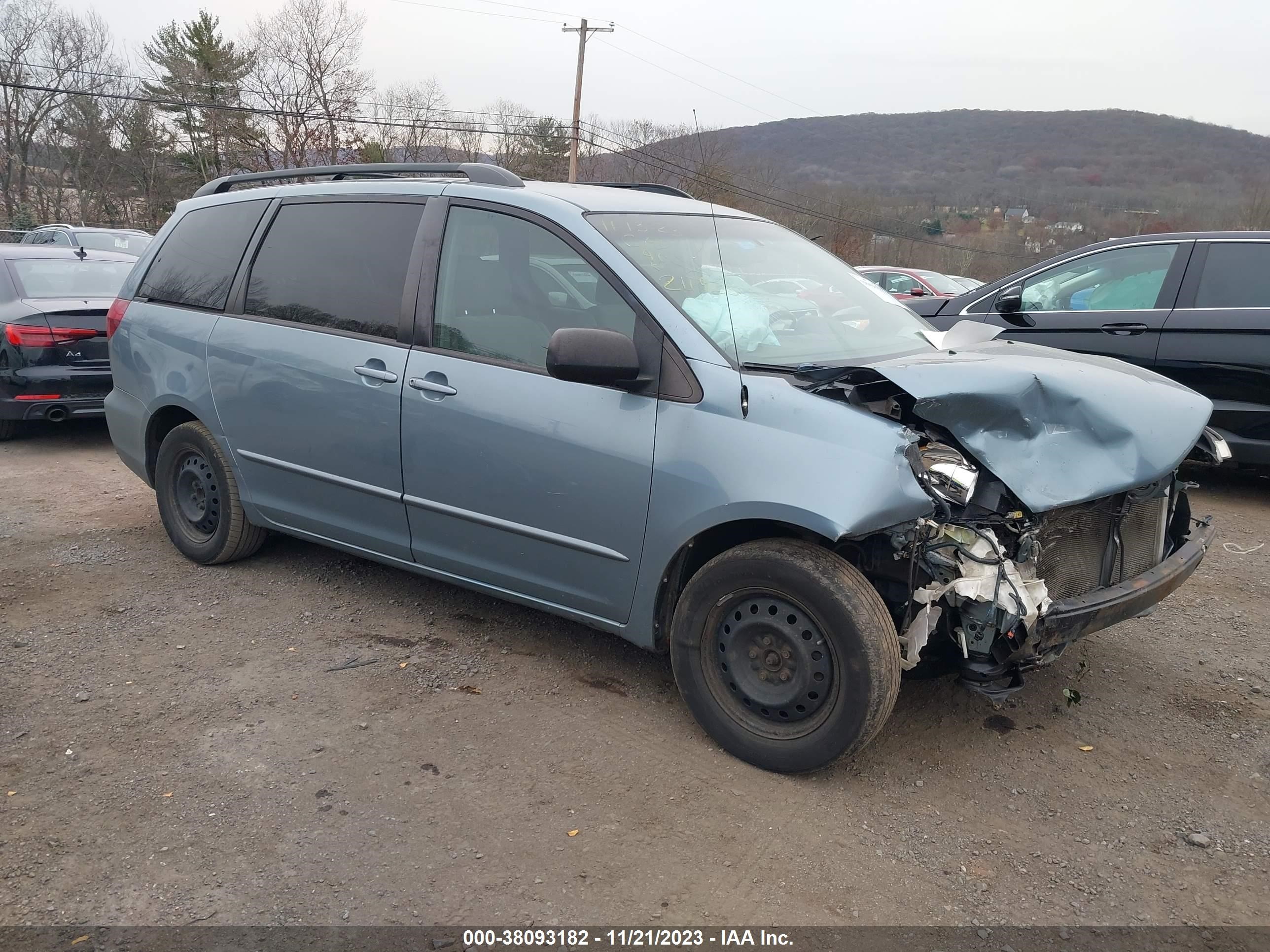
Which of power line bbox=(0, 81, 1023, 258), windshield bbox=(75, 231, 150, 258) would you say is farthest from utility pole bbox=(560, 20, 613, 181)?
windshield bbox=(75, 231, 150, 258)

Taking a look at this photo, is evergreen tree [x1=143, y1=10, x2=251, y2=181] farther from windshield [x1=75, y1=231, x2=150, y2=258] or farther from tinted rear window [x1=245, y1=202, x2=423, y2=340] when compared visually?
tinted rear window [x1=245, y1=202, x2=423, y2=340]

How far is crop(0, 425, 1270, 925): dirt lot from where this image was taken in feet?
8.21

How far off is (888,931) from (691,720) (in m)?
1.15

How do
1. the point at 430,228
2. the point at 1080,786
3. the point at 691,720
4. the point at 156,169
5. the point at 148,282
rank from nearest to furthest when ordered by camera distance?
the point at 1080,786
the point at 691,720
the point at 430,228
the point at 148,282
the point at 156,169

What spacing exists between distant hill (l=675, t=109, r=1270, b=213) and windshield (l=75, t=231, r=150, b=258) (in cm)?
3826

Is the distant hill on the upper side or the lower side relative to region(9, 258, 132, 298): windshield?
upper

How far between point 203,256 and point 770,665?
352 centimetres

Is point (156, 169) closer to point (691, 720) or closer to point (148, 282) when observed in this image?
point (148, 282)

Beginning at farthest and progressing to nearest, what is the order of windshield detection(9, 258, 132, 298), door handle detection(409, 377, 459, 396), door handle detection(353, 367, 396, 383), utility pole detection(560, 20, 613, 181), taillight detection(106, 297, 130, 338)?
utility pole detection(560, 20, 613, 181) → windshield detection(9, 258, 132, 298) → taillight detection(106, 297, 130, 338) → door handle detection(353, 367, 396, 383) → door handle detection(409, 377, 459, 396)

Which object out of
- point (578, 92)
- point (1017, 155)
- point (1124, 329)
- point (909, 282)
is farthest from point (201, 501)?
point (1017, 155)

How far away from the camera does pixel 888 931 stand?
2.39 meters

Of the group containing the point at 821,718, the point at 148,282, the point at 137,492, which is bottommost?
the point at 137,492

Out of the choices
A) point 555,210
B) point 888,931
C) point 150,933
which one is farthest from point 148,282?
point 888,931

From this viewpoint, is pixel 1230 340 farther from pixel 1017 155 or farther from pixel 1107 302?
pixel 1017 155
